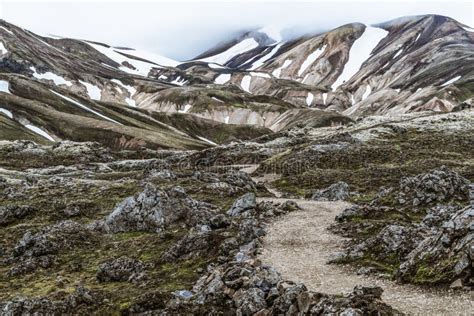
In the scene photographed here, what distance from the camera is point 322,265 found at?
94.7 feet

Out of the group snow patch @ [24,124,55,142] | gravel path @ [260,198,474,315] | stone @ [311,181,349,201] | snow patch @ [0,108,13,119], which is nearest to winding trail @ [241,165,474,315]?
gravel path @ [260,198,474,315]

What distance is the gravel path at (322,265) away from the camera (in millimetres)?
20875

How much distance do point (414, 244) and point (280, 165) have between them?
55.0 metres

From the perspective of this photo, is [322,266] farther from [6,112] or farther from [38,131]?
[6,112]

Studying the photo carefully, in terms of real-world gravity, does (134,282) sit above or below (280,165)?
above

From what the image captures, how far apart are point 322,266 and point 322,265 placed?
223 mm

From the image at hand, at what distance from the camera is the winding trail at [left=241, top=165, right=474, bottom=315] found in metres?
20.9

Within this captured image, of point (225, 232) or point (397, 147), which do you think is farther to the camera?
point (397, 147)

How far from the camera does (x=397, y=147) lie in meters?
90.4

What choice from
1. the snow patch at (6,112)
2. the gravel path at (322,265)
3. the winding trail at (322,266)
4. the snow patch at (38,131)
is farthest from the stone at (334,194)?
the snow patch at (6,112)

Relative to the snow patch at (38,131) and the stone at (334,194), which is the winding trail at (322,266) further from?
the snow patch at (38,131)

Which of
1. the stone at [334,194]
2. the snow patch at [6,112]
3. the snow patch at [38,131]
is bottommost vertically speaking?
the snow patch at [38,131]

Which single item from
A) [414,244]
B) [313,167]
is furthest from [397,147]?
[414,244]

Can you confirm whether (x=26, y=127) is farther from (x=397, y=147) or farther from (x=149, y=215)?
(x=149, y=215)
